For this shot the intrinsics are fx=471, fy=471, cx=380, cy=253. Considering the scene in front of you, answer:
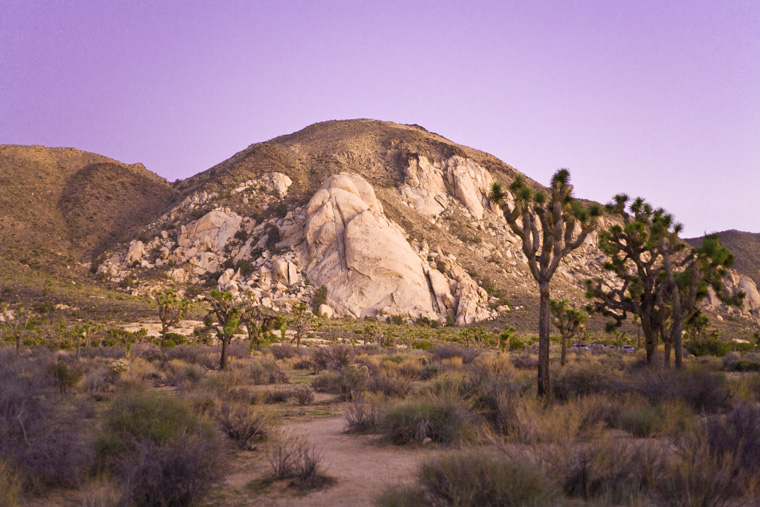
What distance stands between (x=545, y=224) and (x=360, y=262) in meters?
48.4

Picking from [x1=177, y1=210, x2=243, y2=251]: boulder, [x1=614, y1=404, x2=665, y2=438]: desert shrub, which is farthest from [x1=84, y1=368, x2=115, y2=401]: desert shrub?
[x1=177, y1=210, x2=243, y2=251]: boulder

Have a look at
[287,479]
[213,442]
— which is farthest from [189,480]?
[287,479]

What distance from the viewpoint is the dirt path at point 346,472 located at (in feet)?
20.2

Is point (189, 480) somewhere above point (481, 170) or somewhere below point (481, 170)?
below

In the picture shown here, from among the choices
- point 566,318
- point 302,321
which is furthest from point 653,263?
point 302,321

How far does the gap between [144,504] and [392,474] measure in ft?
10.9

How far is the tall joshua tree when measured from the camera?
1277cm

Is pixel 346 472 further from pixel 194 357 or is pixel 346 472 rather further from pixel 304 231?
pixel 304 231

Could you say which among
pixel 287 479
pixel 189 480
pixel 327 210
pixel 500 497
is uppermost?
pixel 327 210

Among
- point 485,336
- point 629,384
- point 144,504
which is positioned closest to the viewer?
point 144,504

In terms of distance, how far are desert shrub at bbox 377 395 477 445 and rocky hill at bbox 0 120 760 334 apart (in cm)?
4871

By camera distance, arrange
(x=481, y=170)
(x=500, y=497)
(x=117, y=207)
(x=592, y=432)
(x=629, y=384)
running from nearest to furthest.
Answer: (x=500, y=497) < (x=592, y=432) < (x=629, y=384) < (x=117, y=207) < (x=481, y=170)

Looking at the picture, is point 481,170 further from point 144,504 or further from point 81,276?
point 144,504

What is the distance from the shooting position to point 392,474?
6980mm
